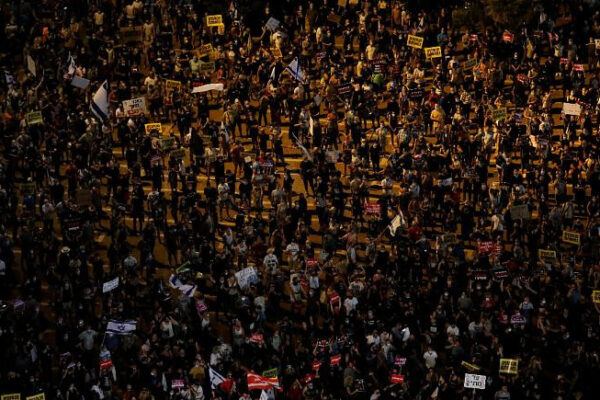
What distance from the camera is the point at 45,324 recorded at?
4203cm

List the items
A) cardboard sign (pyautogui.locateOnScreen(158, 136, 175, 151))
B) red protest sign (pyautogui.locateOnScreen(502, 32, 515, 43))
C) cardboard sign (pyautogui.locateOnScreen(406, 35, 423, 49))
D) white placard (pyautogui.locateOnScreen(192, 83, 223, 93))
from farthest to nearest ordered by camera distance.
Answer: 1. red protest sign (pyautogui.locateOnScreen(502, 32, 515, 43))
2. cardboard sign (pyautogui.locateOnScreen(406, 35, 423, 49))
3. white placard (pyautogui.locateOnScreen(192, 83, 223, 93))
4. cardboard sign (pyautogui.locateOnScreen(158, 136, 175, 151))

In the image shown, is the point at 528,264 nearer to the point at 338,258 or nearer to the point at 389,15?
the point at 338,258

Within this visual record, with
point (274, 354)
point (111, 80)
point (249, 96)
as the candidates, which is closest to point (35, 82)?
point (111, 80)

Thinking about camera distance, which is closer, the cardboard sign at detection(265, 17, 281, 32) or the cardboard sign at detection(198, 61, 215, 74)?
the cardboard sign at detection(198, 61, 215, 74)

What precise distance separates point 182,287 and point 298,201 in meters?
5.74

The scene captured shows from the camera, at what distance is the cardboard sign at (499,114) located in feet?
156

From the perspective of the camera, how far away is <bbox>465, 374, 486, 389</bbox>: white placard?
125 feet

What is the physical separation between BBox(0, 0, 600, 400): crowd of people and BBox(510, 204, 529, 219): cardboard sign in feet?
1.31

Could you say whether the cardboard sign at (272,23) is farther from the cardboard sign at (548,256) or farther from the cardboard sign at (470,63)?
the cardboard sign at (548,256)

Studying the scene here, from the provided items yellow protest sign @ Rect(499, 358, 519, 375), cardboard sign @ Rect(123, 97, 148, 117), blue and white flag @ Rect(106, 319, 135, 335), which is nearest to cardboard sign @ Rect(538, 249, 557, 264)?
yellow protest sign @ Rect(499, 358, 519, 375)

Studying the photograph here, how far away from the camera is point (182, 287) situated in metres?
40.7

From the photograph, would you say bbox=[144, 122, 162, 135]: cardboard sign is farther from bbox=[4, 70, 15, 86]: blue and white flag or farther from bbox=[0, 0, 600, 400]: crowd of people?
bbox=[4, 70, 15, 86]: blue and white flag

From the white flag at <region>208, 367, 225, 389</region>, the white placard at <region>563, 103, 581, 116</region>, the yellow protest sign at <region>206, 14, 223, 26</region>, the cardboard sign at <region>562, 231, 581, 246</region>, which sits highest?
the yellow protest sign at <region>206, 14, 223, 26</region>

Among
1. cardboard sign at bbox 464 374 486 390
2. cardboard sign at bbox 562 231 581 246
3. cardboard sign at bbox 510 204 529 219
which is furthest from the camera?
cardboard sign at bbox 510 204 529 219
